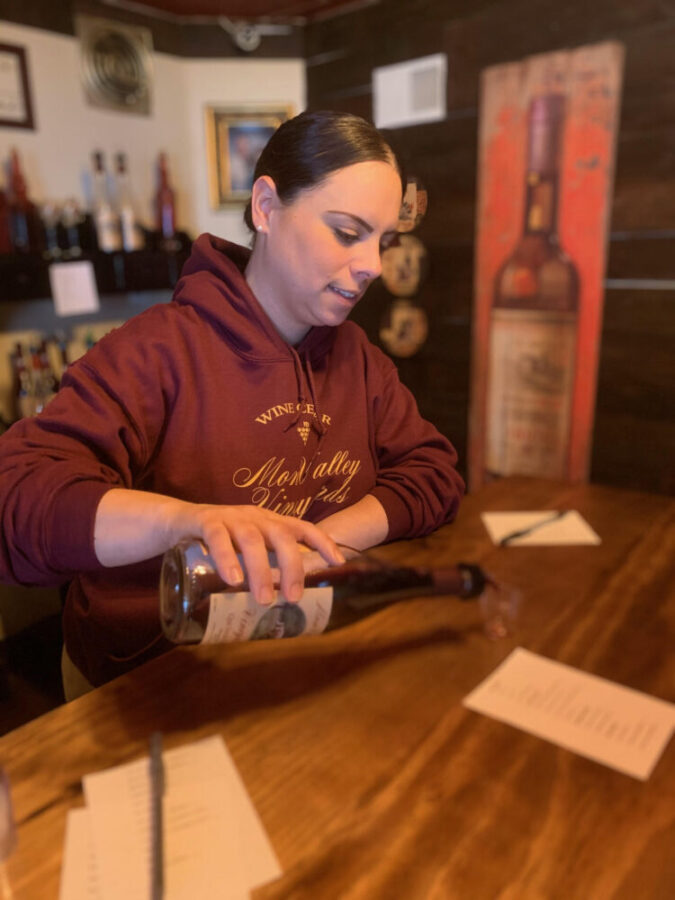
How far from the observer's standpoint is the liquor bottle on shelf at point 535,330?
1111 millimetres

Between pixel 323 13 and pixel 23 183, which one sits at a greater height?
pixel 323 13

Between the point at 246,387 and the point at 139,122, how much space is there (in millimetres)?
1875

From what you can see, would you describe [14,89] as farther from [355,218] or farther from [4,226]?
[355,218]

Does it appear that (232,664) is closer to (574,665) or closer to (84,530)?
(84,530)

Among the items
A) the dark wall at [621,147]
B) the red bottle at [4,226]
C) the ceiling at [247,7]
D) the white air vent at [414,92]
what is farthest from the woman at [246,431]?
the ceiling at [247,7]

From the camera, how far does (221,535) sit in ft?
1.61

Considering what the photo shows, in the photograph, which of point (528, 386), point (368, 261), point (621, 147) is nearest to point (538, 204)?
point (528, 386)

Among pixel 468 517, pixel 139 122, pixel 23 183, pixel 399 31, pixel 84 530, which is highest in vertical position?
pixel 399 31

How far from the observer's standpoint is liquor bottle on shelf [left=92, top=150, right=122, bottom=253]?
79.2 inches

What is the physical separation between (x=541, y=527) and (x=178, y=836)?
0.86 metres

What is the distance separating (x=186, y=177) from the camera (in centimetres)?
238

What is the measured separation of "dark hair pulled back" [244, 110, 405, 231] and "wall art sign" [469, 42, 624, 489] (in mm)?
427

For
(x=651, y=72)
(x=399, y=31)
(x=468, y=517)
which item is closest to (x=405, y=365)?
(x=468, y=517)

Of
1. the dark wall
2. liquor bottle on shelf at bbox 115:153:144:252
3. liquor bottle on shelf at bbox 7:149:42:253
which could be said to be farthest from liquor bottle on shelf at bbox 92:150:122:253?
the dark wall
